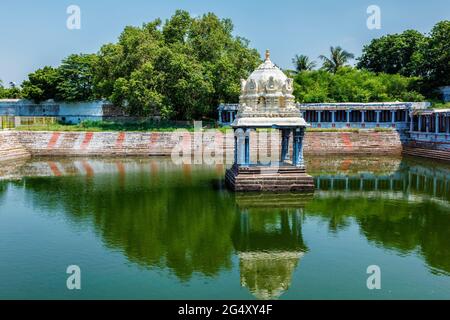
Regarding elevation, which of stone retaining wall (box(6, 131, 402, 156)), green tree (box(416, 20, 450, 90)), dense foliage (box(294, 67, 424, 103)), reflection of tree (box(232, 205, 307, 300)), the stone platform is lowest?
reflection of tree (box(232, 205, 307, 300))

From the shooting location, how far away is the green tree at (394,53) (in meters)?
45.6

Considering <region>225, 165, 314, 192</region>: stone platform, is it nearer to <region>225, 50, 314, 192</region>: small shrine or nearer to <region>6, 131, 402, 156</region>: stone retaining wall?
<region>225, 50, 314, 192</region>: small shrine

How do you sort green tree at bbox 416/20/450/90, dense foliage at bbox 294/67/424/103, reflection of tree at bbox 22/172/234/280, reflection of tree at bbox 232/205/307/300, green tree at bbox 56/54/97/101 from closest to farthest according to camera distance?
reflection of tree at bbox 232/205/307/300 < reflection of tree at bbox 22/172/234/280 < green tree at bbox 416/20/450/90 < dense foliage at bbox 294/67/424/103 < green tree at bbox 56/54/97/101

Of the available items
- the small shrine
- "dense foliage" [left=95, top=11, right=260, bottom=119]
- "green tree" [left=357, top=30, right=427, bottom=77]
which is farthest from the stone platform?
"green tree" [left=357, top=30, right=427, bottom=77]

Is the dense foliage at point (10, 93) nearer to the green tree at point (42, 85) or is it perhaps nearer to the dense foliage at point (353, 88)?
the green tree at point (42, 85)

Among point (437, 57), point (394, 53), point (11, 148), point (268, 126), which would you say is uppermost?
point (394, 53)

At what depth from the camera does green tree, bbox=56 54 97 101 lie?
39531mm

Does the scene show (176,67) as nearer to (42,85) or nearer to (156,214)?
(42,85)

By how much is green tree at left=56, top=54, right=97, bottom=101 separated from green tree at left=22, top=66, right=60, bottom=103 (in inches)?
19.6

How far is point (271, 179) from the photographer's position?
16.8 meters

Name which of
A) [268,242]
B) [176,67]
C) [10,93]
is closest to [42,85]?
[10,93]

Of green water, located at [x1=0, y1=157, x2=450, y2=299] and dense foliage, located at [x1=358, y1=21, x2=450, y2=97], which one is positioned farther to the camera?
Answer: dense foliage, located at [x1=358, y1=21, x2=450, y2=97]

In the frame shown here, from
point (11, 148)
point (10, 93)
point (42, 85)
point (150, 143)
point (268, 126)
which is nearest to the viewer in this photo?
point (268, 126)

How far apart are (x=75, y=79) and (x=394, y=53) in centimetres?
2876
